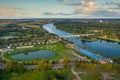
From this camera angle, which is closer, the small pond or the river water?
the small pond

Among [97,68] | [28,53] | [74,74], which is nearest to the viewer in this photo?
[74,74]

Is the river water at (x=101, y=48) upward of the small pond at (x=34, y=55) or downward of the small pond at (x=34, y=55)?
downward

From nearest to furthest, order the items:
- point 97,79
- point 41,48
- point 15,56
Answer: point 97,79
point 15,56
point 41,48

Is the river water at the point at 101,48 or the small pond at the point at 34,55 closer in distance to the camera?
the small pond at the point at 34,55

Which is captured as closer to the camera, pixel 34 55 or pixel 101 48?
pixel 34 55

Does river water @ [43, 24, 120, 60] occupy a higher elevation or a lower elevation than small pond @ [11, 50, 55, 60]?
lower

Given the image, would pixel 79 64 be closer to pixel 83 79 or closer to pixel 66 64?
pixel 66 64

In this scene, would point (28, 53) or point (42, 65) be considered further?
point (28, 53)

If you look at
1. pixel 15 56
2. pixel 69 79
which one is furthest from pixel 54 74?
pixel 15 56

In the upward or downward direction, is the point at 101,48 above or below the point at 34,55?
below
